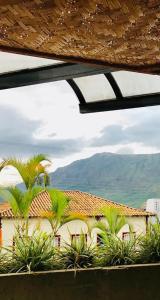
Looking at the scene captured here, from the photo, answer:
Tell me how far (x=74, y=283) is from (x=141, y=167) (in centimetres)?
15828

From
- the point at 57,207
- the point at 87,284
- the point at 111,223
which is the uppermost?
the point at 57,207

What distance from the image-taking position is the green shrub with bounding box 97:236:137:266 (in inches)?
180

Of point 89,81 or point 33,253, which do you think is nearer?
point 33,253

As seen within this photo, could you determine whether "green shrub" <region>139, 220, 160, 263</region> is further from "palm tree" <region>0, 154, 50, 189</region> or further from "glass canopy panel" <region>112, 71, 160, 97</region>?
"glass canopy panel" <region>112, 71, 160, 97</region>

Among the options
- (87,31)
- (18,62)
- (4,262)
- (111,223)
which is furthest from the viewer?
(111,223)

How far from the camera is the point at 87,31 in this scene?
108 inches

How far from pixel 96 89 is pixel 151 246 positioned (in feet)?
6.45

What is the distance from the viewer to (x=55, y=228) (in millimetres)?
4906

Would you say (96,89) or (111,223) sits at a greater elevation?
(96,89)

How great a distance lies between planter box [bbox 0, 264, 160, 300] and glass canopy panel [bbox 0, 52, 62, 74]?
6.86 ft

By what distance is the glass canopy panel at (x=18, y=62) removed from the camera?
4590 millimetres

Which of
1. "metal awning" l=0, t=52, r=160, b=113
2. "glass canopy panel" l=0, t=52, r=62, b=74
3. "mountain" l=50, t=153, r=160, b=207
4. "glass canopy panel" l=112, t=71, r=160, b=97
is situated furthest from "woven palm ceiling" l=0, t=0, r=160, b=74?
"mountain" l=50, t=153, r=160, b=207

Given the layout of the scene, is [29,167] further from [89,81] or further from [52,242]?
[89,81]

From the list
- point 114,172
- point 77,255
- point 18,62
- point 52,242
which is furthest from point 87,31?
point 114,172
